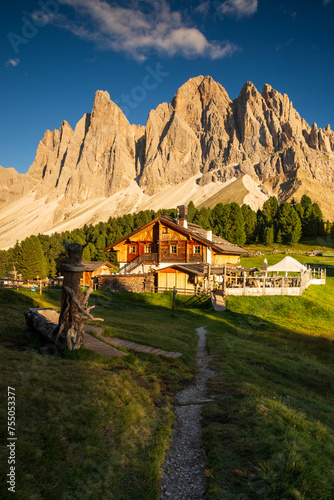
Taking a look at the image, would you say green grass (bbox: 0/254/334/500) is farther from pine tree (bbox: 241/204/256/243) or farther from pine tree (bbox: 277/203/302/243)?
pine tree (bbox: 241/204/256/243)

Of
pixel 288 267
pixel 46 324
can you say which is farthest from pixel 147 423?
pixel 288 267

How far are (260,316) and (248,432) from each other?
19.6 m

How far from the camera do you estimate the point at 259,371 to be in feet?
37.9

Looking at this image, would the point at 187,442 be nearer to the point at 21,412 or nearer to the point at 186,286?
the point at 21,412

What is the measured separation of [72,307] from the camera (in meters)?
9.21

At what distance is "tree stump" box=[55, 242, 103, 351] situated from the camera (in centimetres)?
905

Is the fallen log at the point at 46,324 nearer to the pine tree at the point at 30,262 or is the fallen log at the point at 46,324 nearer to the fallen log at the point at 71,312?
the fallen log at the point at 71,312

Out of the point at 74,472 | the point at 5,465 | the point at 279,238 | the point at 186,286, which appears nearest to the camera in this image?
the point at 5,465

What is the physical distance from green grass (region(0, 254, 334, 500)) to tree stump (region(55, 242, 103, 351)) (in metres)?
0.58

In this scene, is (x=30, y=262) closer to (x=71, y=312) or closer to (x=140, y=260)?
(x=140, y=260)

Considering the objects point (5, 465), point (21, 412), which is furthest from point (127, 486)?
point (21, 412)

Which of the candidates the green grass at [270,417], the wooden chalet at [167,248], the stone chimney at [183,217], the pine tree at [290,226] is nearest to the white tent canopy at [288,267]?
the wooden chalet at [167,248]

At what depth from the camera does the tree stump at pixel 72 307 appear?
9.05 meters

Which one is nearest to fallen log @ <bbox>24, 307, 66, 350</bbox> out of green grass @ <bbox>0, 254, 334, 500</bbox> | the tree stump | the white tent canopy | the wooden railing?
the tree stump
